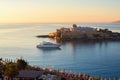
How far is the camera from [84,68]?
41.2 metres

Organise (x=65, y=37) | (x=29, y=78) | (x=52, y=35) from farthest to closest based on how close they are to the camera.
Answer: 1. (x=52, y=35)
2. (x=65, y=37)
3. (x=29, y=78)

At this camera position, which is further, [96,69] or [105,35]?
[105,35]

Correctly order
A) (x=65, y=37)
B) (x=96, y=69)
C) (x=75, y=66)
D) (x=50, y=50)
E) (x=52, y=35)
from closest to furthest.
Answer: (x=96, y=69), (x=75, y=66), (x=50, y=50), (x=65, y=37), (x=52, y=35)

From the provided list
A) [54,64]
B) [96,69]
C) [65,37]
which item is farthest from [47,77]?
[65,37]

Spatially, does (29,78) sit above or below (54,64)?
above

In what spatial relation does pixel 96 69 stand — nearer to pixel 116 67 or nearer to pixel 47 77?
pixel 116 67

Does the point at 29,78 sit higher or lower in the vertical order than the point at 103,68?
higher

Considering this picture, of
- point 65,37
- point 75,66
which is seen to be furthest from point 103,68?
point 65,37

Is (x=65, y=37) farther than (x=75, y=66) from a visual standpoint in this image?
Yes

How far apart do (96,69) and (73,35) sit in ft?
187

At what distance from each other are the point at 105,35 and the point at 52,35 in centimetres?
1897

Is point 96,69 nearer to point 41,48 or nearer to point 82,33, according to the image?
point 41,48

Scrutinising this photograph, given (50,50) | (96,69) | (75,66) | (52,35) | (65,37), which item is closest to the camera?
(96,69)

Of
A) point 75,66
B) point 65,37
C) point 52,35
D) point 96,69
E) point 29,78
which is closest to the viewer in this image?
point 29,78
